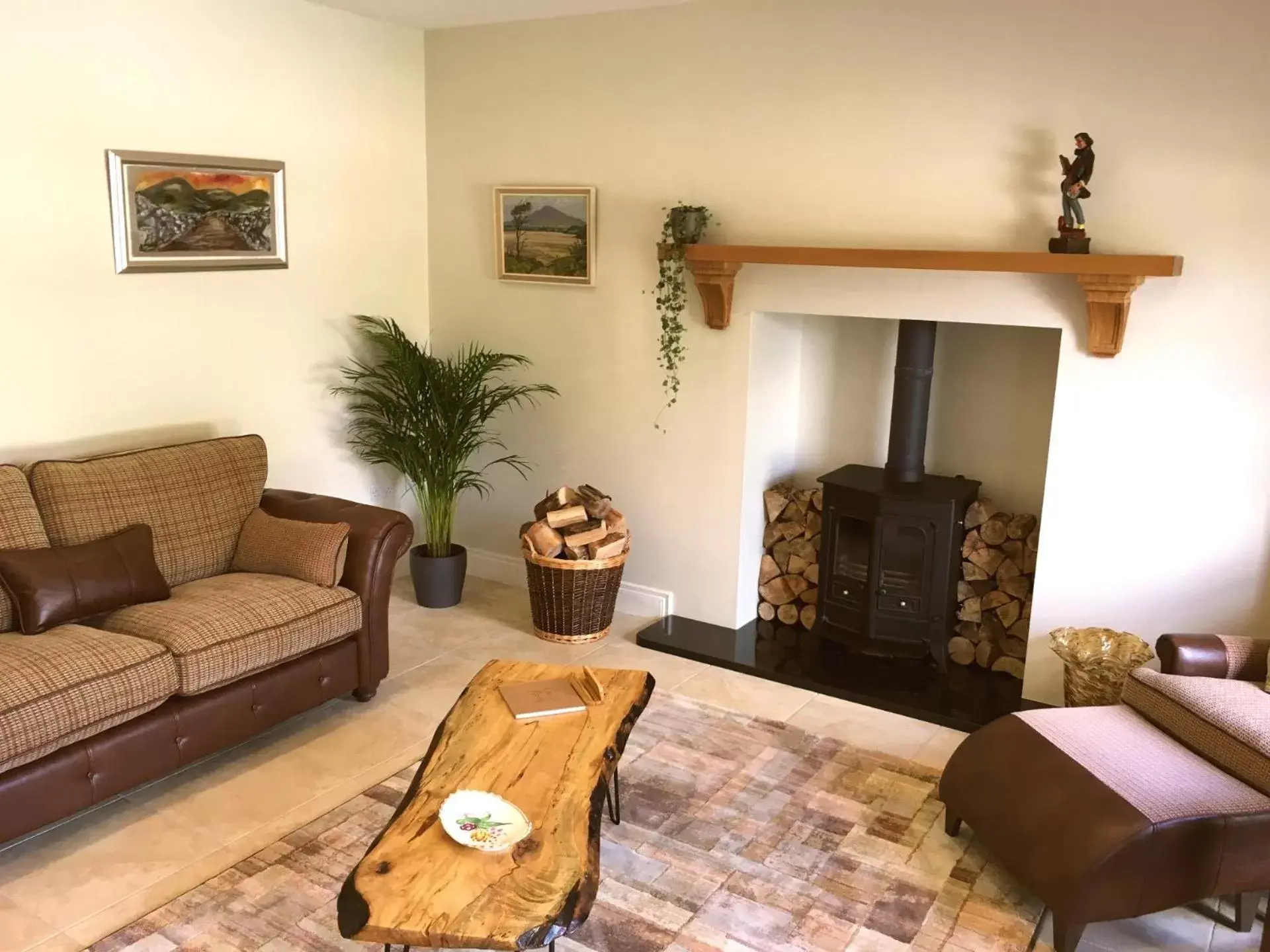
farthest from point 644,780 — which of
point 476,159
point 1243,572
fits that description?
point 476,159

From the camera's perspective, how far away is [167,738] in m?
3.09

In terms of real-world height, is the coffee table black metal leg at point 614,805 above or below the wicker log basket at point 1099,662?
below

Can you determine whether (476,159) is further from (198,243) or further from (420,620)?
(420,620)

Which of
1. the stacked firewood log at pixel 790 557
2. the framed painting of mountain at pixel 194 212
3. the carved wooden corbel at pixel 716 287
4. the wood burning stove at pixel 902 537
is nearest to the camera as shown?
the framed painting of mountain at pixel 194 212

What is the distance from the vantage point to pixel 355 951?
97.5 inches

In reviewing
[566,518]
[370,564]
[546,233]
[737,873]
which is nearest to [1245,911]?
[737,873]

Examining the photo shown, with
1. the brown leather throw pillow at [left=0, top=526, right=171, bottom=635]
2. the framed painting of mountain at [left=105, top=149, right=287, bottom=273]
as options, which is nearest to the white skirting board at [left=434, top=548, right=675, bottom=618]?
the framed painting of mountain at [left=105, top=149, right=287, bottom=273]

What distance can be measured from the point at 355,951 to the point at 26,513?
70.6 inches

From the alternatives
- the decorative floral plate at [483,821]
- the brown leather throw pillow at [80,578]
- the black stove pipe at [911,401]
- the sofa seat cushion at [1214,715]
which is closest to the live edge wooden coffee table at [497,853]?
the decorative floral plate at [483,821]

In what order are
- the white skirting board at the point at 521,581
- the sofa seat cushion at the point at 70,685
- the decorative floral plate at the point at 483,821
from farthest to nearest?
the white skirting board at the point at 521,581
the sofa seat cushion at the point at 70,685
the decorative floral plate at the point at 483,821

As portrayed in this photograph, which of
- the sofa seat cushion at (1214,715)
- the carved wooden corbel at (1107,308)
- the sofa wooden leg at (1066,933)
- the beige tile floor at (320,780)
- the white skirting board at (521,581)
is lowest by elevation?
the beige tile floor at (320,780)

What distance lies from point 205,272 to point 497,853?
9.36 feet

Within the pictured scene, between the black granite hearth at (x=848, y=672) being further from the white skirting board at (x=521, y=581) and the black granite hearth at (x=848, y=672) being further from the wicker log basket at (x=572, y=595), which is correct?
the wicker log basket at (x=572, y=595)

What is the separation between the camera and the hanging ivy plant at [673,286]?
4.14 metres
